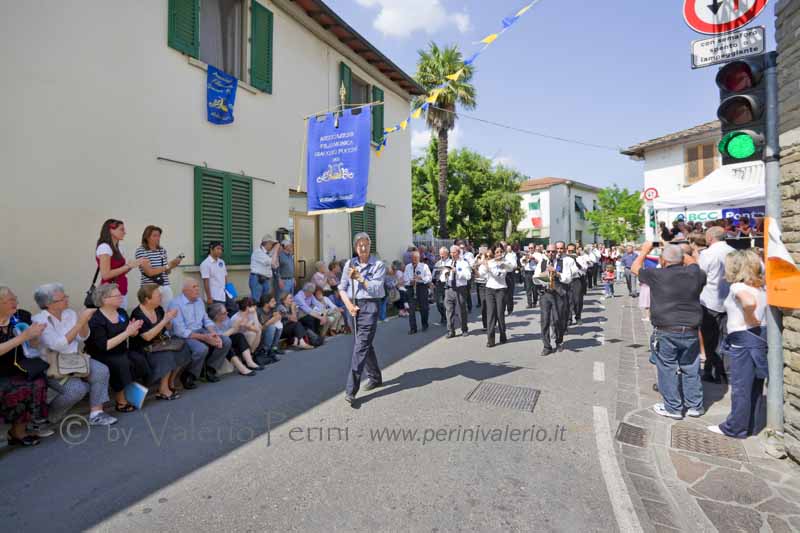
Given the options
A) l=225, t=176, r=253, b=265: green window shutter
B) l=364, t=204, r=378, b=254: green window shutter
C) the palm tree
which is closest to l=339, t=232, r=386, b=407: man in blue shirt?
l=225, t=176, r=253, b=265: green window shutter

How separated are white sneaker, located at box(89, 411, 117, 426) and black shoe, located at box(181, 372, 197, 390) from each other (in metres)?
1.19

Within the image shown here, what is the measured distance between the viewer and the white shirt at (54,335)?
429cm

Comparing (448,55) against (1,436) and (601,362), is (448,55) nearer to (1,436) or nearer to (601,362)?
(601,362)

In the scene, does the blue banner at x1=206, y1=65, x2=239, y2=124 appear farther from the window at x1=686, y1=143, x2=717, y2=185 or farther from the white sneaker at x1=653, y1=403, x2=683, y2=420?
the window at x1=686, y1=143, x2=717, y2=185

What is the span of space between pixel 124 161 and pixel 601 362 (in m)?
7.96

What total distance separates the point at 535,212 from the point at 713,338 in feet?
141

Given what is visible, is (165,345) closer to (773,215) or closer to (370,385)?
(370,385)

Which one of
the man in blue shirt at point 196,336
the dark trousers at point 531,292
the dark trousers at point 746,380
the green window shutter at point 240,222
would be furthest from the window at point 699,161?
the man in blue shirt at point 196,336

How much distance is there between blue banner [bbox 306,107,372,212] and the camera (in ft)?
22.9

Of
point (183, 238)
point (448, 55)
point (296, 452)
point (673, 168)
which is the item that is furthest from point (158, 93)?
point (673, 168)

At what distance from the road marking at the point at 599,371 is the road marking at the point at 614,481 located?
4.93ft

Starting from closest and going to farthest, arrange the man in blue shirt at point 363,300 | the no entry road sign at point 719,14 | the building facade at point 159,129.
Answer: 1. the no entry road sign at point 719,14
2. the man in blue shirt at point 363,300
3. the building facade at point 159,129

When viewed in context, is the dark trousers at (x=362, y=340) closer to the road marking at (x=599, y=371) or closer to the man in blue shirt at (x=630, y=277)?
the road marking at (x=599, y=371)

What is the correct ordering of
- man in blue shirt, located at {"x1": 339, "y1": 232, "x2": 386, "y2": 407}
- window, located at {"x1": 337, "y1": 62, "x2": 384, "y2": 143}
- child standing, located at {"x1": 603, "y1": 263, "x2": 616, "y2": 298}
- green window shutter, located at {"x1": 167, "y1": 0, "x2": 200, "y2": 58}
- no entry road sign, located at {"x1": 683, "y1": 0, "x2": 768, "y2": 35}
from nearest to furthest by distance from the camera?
no entry road sign, located at {"x1": 683, "y1": 0, "x2": 768, "y2": 35}
man in blue shirt, located at {"x1": 339, "y1": 232, "x2": 386, "y2": 407}
green window shutter, located at {"x1": 167, "y1": 0, "x2": 200, "y2": 58}
window, located at {"x1": 337, "y1": 62, "x2": 384, "y2": 143}
child standing, located at {"x1": 603, "y1": 263, "x2": 616, "y2": 298}
